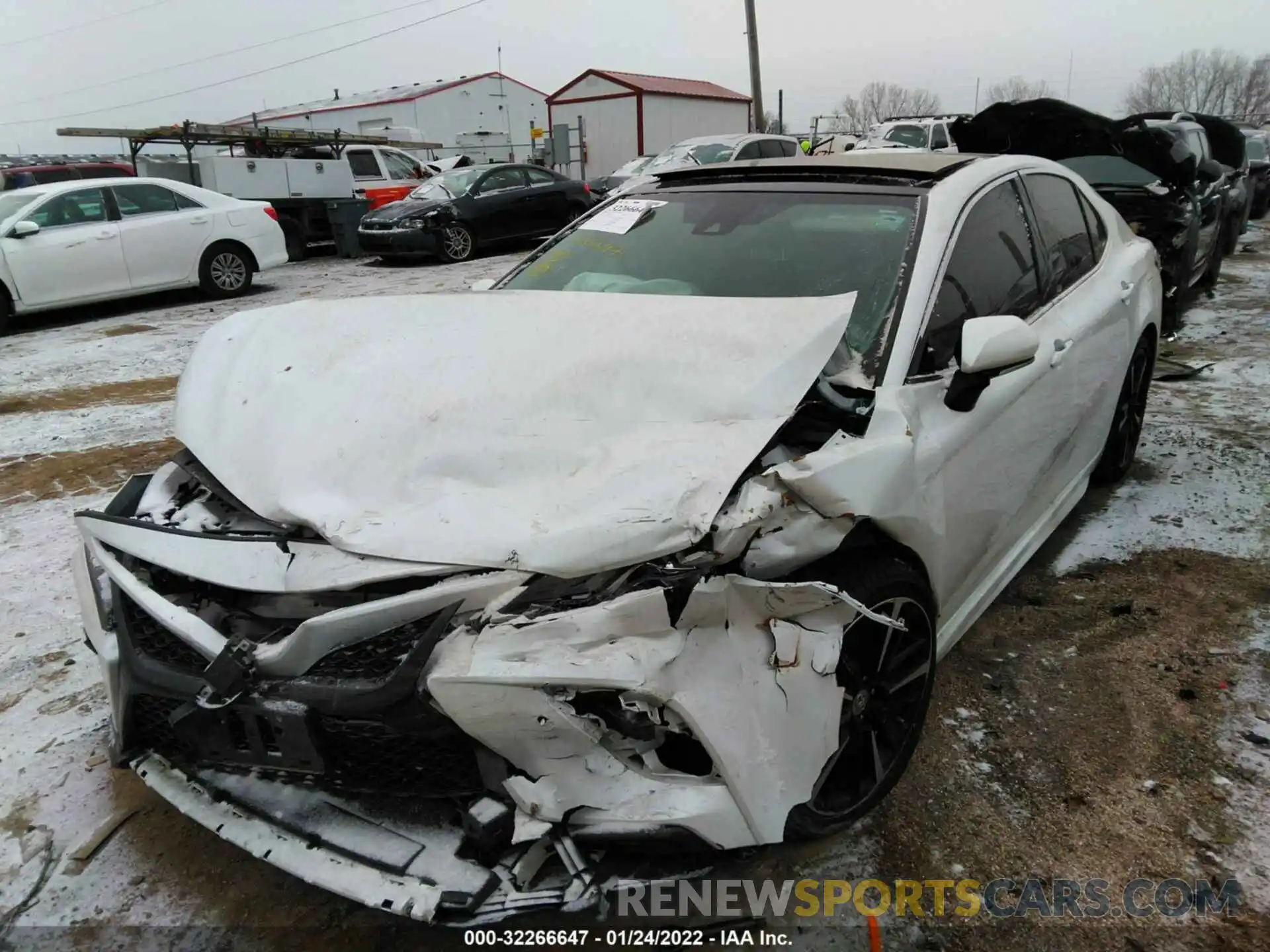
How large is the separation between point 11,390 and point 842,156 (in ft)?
21.7

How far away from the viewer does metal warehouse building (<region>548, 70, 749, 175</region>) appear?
94.4ft

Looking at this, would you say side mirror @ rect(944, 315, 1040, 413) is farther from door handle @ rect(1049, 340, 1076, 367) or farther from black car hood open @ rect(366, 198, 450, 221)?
black car hood open @ rect(366, 198, 450, 221)

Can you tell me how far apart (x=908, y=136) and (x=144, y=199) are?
43.6ft

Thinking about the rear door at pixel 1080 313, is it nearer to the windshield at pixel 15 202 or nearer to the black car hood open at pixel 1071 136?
the black car hood open at pixel 1071 136

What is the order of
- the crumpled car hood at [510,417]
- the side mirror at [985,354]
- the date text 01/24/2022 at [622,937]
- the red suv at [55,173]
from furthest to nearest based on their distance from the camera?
1. the red suv at [55,173]
2. the side mirror at [985,354]
3. the date text 01/24/2022 at [622,937]
4. the crumpled car hood at [510,417]

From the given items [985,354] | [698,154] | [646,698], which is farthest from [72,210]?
[646,698]

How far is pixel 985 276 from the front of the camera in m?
2.75

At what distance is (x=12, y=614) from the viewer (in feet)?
11.0

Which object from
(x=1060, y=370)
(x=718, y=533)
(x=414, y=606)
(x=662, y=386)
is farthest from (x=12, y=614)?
(x=1060, y=370)

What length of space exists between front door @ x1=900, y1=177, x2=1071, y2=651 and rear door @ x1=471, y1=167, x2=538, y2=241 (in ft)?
35.6

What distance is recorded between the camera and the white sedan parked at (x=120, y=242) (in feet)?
28.7

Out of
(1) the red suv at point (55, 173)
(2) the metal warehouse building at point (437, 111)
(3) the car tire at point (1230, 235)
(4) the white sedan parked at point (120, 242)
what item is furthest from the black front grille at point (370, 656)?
(2) the metal warehouse building at point (437, 111)

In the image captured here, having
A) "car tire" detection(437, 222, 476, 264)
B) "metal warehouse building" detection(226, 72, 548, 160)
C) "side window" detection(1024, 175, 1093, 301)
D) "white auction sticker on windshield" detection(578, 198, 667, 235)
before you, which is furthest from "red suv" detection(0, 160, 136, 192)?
"metal warehouse building" detection(226, 72, 548, 160)

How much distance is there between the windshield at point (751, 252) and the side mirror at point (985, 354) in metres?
0.23
